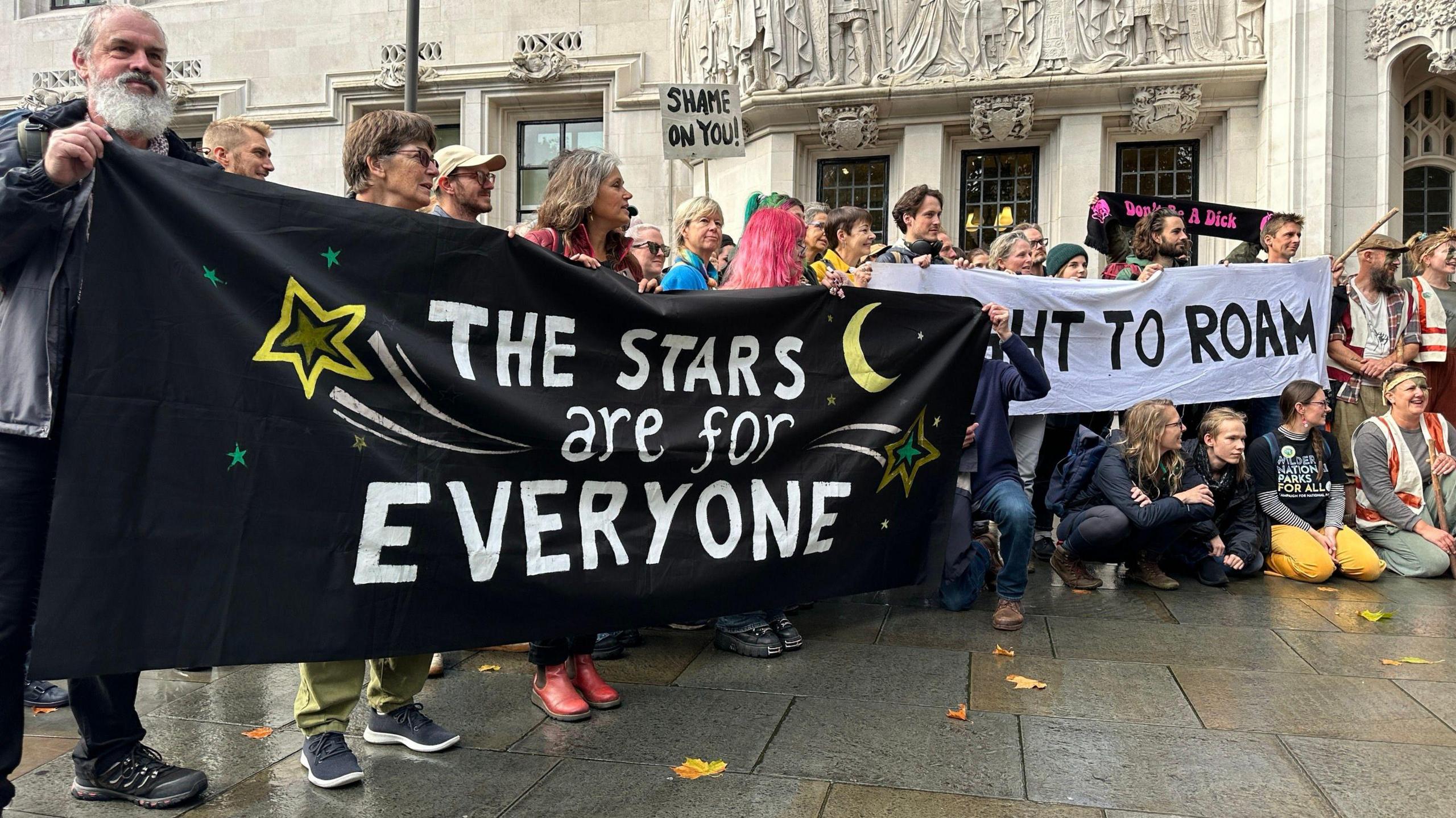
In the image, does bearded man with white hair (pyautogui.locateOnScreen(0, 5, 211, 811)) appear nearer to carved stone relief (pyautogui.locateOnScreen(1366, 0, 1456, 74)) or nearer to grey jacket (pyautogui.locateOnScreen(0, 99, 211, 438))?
grey jacket (pyautogui.locateOnScreen(0, 99, 211, 438))

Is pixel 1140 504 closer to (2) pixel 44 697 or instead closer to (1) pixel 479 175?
(1) pixel 479 175

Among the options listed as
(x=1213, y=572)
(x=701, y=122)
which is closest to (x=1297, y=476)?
(x=1213, y=572)

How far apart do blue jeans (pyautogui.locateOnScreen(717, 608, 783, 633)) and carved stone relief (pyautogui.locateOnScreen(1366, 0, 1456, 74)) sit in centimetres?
1082

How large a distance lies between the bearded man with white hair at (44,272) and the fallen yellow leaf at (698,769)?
153 cm

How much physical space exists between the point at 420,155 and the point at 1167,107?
11.7 metres

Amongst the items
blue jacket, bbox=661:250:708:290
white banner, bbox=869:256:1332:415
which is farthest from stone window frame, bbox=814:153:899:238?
blue jacket, bbox=661:250:708:290

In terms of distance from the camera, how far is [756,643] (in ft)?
16.3

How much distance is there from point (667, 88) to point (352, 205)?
6256 millimetres

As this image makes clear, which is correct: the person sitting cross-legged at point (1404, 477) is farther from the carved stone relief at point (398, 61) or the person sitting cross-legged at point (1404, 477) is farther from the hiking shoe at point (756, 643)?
the carved stone relief at point (398, 61)

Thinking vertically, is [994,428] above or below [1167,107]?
below

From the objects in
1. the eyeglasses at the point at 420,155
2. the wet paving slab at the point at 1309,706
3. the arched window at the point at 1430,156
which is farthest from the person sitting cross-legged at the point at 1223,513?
the arched window at the point at 1430,156

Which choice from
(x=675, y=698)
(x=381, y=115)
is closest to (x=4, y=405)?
(x=381, y=115)

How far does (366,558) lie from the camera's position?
Answer: 10.4 ft

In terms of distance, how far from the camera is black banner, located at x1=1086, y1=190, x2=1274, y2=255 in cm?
870
